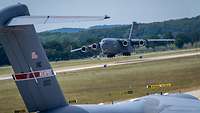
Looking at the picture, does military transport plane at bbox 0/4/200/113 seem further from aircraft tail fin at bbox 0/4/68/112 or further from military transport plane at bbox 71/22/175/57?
military transport plane at bbox 71/22/175/57

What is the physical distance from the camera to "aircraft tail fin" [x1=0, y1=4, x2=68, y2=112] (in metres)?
13.1

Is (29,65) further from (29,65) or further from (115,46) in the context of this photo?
(115,46)

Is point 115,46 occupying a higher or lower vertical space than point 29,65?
lower

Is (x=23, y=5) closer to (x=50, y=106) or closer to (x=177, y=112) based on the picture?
(x=50, y=106)

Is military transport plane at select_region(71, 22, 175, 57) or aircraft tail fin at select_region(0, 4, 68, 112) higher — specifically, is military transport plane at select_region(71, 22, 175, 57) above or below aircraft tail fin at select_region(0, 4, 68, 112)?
below

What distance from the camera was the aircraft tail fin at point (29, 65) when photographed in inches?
514

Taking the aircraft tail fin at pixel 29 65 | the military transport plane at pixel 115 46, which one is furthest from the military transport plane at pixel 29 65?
the military transport plane at pixel 115 46

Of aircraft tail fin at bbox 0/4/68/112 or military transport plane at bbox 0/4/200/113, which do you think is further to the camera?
aircraft tail fin at bbox 0/4/68/112

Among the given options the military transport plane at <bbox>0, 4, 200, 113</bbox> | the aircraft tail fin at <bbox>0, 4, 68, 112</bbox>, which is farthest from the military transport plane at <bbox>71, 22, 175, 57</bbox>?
the aircraft tail fin at <bbox>0, 4, 68, 112</bbox>

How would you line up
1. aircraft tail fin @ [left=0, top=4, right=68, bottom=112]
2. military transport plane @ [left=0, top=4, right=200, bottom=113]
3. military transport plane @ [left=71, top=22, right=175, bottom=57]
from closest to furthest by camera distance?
military transport plane @ [left=0, top=4, right=200, bottom=113] < aircraft tail fin @ [left=0, top=4, right=68, bottom=112] < military transport plane @ [left=71, top=22, right=175, bottom=57]

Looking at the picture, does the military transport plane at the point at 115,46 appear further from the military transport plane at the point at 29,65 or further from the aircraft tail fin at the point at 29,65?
the aircraft tail fin at the point at 29,65

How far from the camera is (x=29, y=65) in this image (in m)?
13.4

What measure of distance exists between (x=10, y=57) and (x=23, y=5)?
5.25ft

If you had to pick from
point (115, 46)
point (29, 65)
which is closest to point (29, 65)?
point (29, 65)
